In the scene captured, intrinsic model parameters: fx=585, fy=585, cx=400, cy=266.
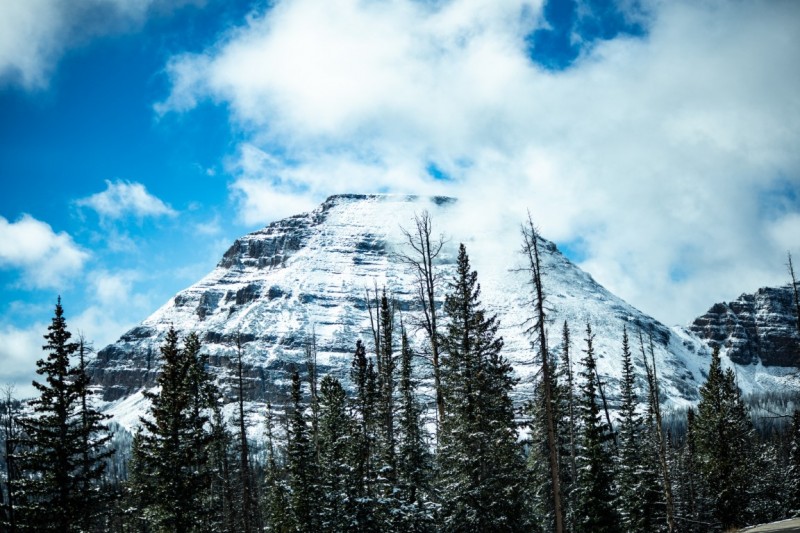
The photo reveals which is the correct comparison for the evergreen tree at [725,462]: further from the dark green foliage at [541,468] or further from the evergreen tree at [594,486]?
the dark green foliage at [541,468]

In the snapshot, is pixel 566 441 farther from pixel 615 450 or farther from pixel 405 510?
pixel 405 510

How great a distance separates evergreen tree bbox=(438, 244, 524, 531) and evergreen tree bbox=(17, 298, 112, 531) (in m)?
15.7

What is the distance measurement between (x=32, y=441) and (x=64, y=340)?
4650 millimetres

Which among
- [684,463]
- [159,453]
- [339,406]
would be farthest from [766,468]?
[159,453]

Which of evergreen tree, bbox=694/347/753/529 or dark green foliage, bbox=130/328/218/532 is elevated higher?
dark green foliage, bbox=130/328/218/532

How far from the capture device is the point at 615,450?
3962 cm

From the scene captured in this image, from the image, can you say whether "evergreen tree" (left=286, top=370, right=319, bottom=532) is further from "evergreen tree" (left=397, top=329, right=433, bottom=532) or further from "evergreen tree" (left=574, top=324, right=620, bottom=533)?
"evergreen tree" (left=574, top=324, right=620, bottom=533)

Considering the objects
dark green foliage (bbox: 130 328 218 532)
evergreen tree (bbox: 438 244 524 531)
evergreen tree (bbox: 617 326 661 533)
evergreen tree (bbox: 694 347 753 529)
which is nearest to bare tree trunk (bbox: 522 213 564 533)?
evergreen tree (bbox: 438 244 524 531)

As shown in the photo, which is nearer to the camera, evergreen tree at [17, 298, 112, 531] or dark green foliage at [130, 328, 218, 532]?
evergreen tree at [17, 298, 112, 531]

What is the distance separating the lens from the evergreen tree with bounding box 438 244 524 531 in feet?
88.1

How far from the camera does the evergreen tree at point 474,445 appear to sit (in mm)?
26844

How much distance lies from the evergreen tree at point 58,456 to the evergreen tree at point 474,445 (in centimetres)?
1572

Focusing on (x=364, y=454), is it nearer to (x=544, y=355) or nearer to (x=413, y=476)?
(x=413, y=476)

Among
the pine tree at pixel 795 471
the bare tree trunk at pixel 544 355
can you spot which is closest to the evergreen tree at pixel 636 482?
the pine tree at pixel 795 471
